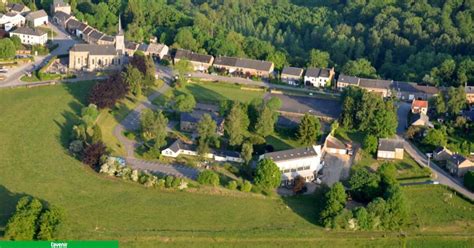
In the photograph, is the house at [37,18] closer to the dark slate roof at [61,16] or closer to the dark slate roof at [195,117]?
the dark slate roof at [61,16]

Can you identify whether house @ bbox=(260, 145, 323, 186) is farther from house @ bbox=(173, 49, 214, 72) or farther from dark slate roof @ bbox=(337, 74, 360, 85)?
house @ bbox=(173, 49, 214, 72)

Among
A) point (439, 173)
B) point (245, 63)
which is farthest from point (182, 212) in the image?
point (245, 63)

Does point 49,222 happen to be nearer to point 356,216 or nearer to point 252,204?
point 252,204

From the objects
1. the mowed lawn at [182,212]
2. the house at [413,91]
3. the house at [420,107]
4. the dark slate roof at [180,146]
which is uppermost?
the house at [413,91]

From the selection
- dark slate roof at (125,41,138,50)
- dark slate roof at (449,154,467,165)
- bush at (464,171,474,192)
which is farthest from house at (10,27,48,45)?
bush at (464,171,474,192)

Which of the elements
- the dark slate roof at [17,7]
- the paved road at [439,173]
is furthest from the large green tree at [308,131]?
the dark slate roof at [17,7]

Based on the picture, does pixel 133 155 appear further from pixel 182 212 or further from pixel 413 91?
pixel 413 91

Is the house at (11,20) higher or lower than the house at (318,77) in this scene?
higher
